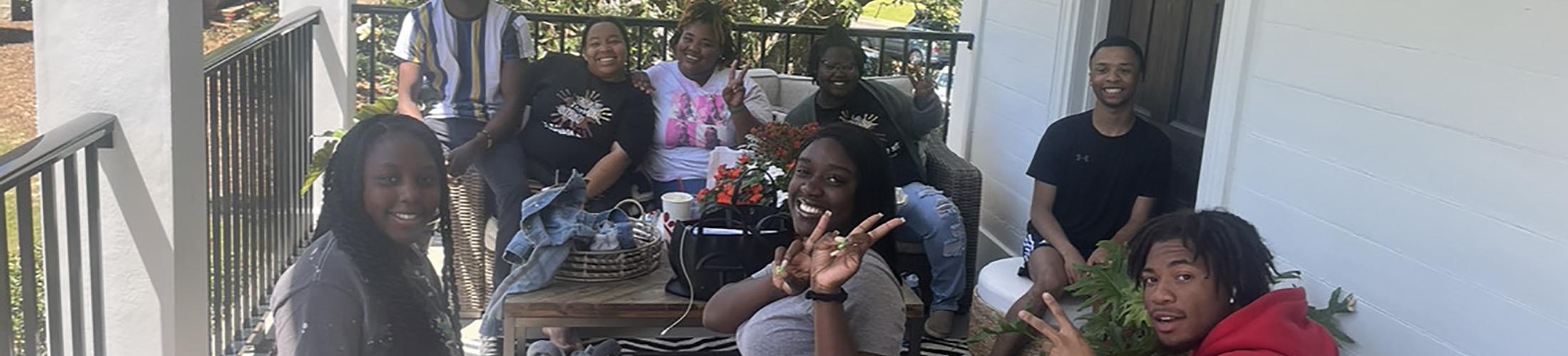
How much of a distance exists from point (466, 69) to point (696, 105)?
731 mm

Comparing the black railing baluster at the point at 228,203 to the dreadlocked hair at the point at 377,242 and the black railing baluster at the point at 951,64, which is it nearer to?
the dreadlocked hair at the point at 377,242

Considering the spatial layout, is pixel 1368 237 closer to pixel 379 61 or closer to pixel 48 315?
pixel 48 315

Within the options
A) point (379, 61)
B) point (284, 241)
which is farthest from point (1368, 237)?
point (379, 61)

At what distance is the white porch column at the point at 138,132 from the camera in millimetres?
2334

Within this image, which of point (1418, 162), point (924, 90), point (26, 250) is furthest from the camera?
point (924, 90)

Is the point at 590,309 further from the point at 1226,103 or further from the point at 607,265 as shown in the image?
the point at 1226,103

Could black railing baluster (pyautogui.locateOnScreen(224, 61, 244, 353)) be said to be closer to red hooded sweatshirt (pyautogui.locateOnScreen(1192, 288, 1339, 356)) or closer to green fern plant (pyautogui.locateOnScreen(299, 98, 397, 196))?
green fern plant (pyautogui.locateOnScreen(299, 98, 397, 196))

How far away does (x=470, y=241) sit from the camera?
3.97 meters

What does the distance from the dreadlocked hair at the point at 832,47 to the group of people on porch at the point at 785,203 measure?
0.01 m

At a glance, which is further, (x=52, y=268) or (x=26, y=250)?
(x=52, y=268)

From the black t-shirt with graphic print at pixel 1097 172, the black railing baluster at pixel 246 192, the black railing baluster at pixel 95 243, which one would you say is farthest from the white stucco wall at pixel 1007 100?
the black railing baluster at pixel 95 243

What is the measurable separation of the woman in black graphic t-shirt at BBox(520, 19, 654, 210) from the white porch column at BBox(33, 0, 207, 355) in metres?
1.43

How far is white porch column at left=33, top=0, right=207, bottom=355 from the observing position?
91.9 inches

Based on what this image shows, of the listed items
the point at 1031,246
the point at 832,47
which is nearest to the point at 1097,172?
the point at 1031,246
